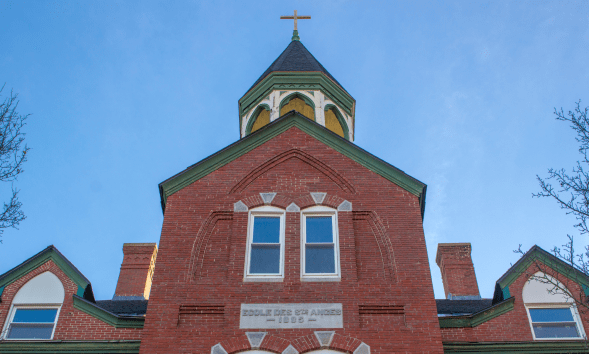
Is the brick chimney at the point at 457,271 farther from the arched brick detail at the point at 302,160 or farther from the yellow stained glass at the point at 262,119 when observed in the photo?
the yellow stained glass at the point at 262,119

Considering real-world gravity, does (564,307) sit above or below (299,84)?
below

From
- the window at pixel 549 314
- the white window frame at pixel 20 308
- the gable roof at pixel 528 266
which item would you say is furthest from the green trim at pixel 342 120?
the white window frame at pixel 20 308

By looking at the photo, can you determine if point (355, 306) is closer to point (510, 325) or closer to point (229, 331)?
point (229, 331)

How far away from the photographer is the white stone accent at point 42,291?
1447 centimetres

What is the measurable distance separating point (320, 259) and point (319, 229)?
3.02 feet

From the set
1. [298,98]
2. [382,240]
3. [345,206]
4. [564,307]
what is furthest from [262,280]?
[298,98]

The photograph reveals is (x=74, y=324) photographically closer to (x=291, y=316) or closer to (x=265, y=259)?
(x=265, y=259)

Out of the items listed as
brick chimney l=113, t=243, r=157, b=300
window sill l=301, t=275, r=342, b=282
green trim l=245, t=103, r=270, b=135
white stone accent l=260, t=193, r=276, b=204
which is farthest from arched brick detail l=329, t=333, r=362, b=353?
green trim l=245, t=103, r=270, b=135

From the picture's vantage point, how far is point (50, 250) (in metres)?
15.3

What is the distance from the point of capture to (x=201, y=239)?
14359 mm

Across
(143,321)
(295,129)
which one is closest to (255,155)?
(295,129)

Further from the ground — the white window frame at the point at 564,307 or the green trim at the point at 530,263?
the green trim at the point at 530,263

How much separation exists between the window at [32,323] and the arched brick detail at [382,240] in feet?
26.2

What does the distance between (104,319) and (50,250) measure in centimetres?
266
